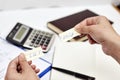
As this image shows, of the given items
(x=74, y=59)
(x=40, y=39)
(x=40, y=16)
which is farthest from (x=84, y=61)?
(x=40, y=16)

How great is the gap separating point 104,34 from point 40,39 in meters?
0.24

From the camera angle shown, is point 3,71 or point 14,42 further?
point 14,42

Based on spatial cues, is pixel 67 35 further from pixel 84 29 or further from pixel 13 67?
pixel 13 67

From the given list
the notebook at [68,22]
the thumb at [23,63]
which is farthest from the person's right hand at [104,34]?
the thumb at [23,63]

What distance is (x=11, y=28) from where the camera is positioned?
927 millimetres

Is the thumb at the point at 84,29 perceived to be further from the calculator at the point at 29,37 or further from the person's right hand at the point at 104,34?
the calculator at the point at 29,37

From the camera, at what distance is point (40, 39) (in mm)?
859

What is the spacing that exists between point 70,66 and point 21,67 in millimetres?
170

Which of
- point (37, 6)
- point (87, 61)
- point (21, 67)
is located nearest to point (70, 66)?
point (87, 61)

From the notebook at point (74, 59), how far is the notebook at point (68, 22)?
0.17 ft

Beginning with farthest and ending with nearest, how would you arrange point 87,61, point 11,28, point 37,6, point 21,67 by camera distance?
point 37,6, point 11,28, point 87,61, point 21,67

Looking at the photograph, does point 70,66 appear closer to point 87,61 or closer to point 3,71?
point 87,61

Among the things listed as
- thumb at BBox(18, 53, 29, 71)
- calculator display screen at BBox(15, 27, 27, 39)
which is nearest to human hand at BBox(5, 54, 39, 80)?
thumb at BBox(18, 53, 29, 71)

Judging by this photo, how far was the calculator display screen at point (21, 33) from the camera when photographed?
849 millimetres
